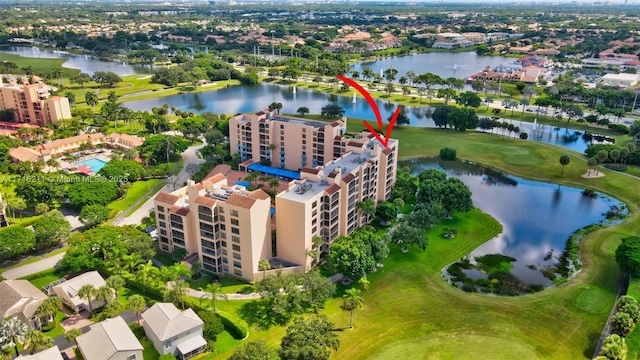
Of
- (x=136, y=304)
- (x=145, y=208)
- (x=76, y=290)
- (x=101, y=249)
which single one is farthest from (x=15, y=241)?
(x=136, y=304)

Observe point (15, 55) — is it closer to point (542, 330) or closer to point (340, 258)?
point (340, 258)

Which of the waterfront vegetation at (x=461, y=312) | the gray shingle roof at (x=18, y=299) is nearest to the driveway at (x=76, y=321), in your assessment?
the gray shingle roof at (x=18, y=299)

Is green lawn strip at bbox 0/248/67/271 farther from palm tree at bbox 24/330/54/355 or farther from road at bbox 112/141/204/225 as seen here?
palm tree at bbox 24/330/54/355

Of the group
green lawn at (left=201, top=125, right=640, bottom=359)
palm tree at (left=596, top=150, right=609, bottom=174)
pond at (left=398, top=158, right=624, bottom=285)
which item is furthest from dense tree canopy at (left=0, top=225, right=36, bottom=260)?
palm tree at (left=596, top=150, right=609, bottom=174)

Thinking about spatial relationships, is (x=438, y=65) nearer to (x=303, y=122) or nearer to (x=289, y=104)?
(x=289, y=104)

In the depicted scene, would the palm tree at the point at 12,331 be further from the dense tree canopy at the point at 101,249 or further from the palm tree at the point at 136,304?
the dense tree canopy at the point at 101,249

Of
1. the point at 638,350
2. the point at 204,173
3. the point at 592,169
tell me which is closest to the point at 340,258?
the point at 638,350
